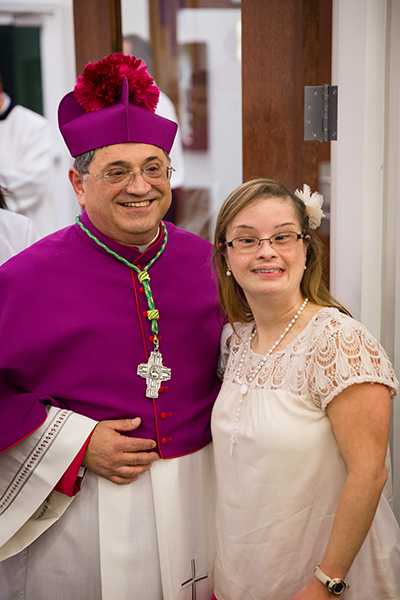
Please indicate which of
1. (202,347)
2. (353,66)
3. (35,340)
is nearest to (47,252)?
(35,340)

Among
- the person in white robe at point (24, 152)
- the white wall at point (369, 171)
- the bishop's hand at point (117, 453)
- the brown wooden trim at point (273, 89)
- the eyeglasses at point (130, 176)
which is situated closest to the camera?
the bishop's hand at point (117, 453)

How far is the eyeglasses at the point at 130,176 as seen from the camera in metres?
1.85

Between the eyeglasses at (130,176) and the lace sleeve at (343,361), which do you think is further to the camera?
the eyeglasses at (130,176)

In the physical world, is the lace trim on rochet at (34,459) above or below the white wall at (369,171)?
below

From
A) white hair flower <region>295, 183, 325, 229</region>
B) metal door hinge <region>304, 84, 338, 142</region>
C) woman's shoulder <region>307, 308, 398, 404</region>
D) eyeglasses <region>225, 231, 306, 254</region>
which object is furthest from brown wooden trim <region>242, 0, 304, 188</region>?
woman's shoulder <region>307, 308, 398, 404</region>

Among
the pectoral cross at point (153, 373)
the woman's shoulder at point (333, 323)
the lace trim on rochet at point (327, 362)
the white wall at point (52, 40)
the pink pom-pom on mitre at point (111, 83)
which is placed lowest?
the pectoral cross at point (153, 373)

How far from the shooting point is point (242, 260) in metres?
1.62

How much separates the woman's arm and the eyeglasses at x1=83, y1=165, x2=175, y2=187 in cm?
88

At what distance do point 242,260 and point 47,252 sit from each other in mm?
682

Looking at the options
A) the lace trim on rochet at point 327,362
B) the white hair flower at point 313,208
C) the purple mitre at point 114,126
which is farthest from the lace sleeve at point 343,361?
the purple mitre at point 114,126

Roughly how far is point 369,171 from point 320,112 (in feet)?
0.90

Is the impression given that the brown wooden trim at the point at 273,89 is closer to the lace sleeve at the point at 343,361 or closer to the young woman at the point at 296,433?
the young woman at the point at 296,433

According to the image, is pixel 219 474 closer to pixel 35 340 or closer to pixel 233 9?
pixel 35 340

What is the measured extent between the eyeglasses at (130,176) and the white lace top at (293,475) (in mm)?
654
